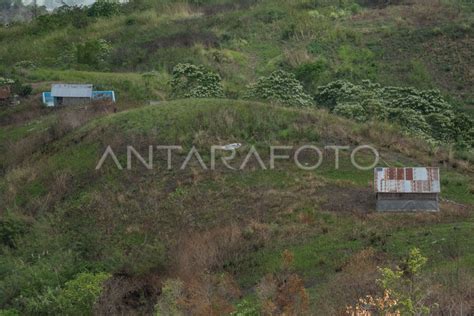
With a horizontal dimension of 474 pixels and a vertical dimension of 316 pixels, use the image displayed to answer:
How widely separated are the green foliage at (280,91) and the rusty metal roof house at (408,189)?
369 inches

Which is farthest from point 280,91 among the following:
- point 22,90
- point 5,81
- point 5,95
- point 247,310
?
point 247,310

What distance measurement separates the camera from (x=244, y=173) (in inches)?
812

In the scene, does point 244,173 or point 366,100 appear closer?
point 244,173

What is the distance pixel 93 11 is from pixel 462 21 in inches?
871

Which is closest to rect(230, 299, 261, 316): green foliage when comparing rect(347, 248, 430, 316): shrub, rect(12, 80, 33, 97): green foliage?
rect(347, 248, 430, 316): shrub

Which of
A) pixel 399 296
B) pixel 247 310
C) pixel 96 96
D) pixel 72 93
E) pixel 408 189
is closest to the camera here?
pixel 399 296

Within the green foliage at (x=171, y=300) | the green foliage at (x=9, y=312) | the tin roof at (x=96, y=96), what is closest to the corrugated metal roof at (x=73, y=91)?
the tin roof at (x=96, y=96)

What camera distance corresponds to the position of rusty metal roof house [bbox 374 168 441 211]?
57.4ft

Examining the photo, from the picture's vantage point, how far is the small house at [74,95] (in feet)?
95.3

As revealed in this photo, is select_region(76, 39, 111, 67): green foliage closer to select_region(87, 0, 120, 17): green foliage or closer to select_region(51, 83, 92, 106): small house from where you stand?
select_region(51, 83, 92, 106): small house

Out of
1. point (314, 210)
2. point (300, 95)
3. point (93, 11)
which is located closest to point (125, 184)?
point (314, 210)

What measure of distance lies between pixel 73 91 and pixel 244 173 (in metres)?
11.2

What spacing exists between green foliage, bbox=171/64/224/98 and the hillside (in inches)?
3.5

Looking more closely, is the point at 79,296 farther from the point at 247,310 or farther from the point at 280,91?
the point at 280,91
